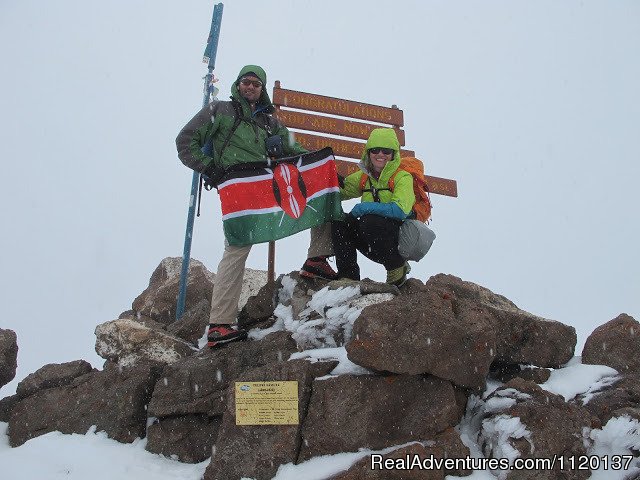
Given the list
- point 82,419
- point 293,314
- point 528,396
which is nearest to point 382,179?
point 293,314

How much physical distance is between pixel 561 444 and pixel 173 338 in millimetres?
4829

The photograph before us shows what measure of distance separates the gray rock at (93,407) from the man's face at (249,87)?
11.9 feet

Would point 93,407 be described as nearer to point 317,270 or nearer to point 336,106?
point 317,270

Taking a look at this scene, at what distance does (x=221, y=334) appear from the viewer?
660 cm

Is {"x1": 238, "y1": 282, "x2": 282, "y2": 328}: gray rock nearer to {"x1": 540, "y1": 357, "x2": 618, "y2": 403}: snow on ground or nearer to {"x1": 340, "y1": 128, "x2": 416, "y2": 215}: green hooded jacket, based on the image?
{"x1": 340, "y1": 128, "x2": 416, "y2": 215}: green hooded jacket

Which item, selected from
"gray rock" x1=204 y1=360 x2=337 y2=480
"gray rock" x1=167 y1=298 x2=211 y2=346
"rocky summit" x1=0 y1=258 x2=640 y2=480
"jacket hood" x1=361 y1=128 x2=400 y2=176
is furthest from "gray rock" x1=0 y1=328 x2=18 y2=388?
"jacket hood" x1=361 y1=128 x2=400 y2=176

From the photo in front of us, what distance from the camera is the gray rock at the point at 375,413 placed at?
5.09 metres

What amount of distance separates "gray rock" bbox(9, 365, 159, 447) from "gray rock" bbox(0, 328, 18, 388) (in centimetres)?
63

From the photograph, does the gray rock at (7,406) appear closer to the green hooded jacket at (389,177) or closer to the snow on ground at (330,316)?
the snow on ground at (330,316)

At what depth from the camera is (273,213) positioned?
699cm

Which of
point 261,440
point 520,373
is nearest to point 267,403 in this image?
point 261,440

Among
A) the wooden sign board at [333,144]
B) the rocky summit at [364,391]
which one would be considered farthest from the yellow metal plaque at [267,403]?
the wooden sign board at [333,144]

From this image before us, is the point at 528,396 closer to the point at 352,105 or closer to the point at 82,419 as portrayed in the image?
the point at 82,419

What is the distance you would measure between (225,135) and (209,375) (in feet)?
9.78
